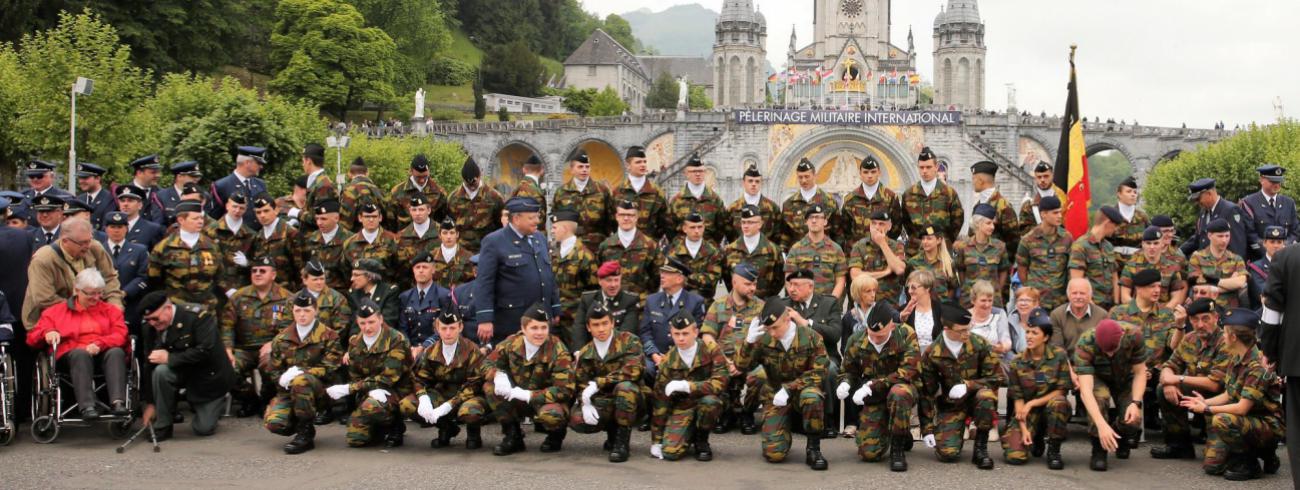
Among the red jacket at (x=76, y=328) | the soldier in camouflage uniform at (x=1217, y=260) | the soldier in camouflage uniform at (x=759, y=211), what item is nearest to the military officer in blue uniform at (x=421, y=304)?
the red jacket at (x=76, y=328)

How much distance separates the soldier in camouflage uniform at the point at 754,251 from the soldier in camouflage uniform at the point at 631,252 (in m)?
0.78

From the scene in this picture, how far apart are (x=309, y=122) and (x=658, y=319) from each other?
101ft

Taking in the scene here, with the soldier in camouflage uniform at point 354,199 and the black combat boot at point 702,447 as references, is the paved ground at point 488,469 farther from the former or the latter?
the soldier in camouflage uniform at point 354,199

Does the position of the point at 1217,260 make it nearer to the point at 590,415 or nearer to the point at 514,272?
the point at 590,415

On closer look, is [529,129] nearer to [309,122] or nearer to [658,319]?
[309,122]

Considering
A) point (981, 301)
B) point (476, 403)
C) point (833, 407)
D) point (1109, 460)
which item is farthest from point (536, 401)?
point (1109, 460)

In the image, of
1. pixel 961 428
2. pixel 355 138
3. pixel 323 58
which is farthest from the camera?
pixel 323 58

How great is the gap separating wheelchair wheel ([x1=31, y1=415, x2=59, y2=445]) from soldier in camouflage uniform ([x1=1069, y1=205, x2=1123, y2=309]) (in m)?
9.87

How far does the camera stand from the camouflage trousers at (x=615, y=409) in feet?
33.7

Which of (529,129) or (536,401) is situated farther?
(529,129)

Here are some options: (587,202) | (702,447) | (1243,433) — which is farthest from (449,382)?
(1243,433)

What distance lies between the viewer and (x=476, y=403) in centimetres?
1055

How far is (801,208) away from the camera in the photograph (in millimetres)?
13602

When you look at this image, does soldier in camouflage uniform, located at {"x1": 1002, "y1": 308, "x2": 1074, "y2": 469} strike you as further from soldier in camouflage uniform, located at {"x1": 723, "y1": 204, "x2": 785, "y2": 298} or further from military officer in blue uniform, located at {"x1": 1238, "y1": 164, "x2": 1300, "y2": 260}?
military officer in blue uniform, located at {"x1": 1238, "y1": 164, "x2": 1300, "y2": 260}
